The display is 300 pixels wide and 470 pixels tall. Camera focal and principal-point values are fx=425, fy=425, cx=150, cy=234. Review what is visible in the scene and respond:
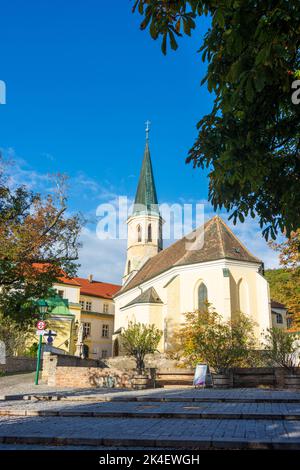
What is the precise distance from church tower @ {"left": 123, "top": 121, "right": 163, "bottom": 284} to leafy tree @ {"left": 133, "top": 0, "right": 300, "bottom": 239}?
47.9 m

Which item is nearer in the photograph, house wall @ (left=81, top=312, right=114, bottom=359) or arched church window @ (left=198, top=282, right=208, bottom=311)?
arched church window @ (left=198, top=282, right=208, bottom=311)

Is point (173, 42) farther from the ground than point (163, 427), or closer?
farther from the ground

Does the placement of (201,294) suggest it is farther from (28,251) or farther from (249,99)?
(249,99)

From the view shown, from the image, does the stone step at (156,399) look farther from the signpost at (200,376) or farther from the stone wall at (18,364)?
the stone wall at (18,364)

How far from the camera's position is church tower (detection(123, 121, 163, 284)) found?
5659 centimetres

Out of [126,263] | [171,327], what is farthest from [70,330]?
[126,263]

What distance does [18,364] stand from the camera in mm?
28844

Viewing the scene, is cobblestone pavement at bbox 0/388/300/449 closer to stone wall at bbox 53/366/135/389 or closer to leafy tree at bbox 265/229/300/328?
stone wall at bbox 53/366/135/389

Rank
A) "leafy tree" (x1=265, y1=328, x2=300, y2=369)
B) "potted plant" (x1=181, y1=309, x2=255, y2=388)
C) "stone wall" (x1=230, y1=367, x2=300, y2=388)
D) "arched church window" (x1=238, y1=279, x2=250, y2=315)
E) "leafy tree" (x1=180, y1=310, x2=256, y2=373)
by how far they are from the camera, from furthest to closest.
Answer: "arched church window" (x1=238, y1=279, x2=250, y2=315) → "leafy tree" (x1=180, y1=310, x2=256, y2=373) → "leafy tree" (x1=265, y1=328, x2=300, y2=369) → "potted plant" (x1=181, y1=309, x2=255, y2=388) → "stone wall" (x1=230, y1=367, x2=300, y2=388)

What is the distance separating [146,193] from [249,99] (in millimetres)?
54127

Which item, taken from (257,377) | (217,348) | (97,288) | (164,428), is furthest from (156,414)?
(97,288)

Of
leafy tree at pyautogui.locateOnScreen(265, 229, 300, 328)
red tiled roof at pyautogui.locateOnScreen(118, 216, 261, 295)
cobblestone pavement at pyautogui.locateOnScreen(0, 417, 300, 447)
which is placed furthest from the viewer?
red tiled roof at pyautogui.locateOnScreen(118, 216, 261, 295)

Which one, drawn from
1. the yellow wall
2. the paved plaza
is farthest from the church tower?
the paved plaza

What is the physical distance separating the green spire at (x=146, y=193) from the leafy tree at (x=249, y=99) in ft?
163
